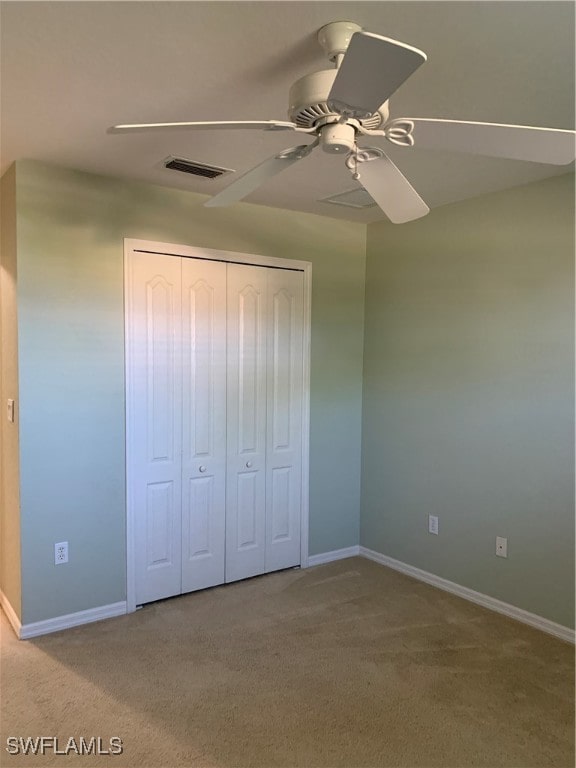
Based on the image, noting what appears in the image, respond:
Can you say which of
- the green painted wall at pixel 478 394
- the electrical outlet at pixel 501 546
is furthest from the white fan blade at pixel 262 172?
the electrical outlet at pixel 501 546

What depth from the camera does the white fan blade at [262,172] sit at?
164 cm

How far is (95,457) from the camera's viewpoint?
3.01 meters

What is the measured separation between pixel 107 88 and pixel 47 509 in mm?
2014

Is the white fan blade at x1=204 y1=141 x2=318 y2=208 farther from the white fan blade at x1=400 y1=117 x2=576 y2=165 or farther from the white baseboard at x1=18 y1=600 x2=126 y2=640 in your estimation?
the white baseboard at x1=18 y1=600 x2=126 y2=640

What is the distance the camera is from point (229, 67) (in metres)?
1.78

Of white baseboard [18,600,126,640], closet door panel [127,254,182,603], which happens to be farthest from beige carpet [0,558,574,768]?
closet door panel [127,254,182,603]

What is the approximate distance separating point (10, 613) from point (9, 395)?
46.7 inches

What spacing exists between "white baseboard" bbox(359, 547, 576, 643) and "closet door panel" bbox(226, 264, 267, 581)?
0.90 m

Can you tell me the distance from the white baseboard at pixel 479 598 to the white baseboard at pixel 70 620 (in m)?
1.78

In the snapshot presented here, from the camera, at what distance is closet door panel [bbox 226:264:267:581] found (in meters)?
3.47

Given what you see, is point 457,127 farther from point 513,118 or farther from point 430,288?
point 430,288

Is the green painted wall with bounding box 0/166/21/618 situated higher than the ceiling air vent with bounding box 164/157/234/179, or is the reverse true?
the ceiling air vent with bounding box 164/157/234/179

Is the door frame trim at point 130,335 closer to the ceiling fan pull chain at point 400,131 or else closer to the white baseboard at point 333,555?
the white baseboard at point 333,555

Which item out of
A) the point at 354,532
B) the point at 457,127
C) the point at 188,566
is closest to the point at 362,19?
the point at 457,127
